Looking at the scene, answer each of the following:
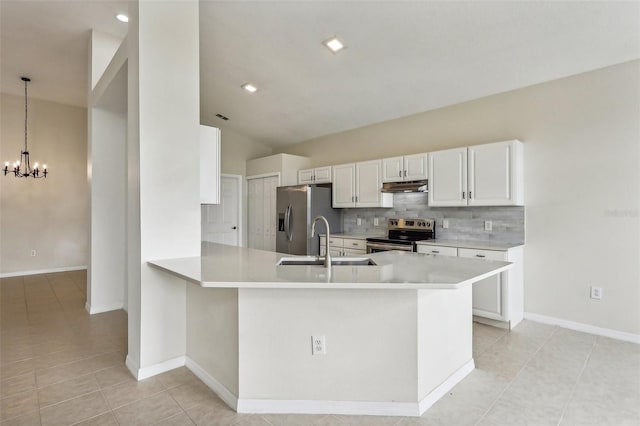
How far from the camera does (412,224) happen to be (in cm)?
455

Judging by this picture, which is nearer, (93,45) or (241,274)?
(241,274)

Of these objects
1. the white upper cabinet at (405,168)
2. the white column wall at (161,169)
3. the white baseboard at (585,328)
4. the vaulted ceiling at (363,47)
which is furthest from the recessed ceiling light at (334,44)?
the white baseboard at (585,328)

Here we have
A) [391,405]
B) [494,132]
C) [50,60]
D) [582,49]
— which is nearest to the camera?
[391,405]

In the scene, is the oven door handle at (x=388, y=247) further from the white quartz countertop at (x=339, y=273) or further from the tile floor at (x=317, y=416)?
the white quartz countertop at (x=339, y=273)

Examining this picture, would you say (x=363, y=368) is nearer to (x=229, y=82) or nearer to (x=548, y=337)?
(x=548, y=337)

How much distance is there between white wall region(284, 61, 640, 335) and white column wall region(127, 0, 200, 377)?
3.27m

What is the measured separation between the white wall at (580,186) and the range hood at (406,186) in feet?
2.65

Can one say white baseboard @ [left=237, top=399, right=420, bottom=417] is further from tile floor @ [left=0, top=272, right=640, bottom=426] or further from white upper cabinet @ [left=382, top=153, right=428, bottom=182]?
white upper cabinet @ [left=382, top=153, right=428, bottom=182]

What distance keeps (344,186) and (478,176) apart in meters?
2.00

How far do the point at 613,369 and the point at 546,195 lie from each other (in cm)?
170

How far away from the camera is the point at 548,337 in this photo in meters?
3.12

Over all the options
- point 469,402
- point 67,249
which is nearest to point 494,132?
point 469,402

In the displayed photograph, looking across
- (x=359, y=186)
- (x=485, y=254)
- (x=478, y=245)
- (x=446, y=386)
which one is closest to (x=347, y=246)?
(x=359, y=186)

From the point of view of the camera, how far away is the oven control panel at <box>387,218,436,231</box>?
436 cm
